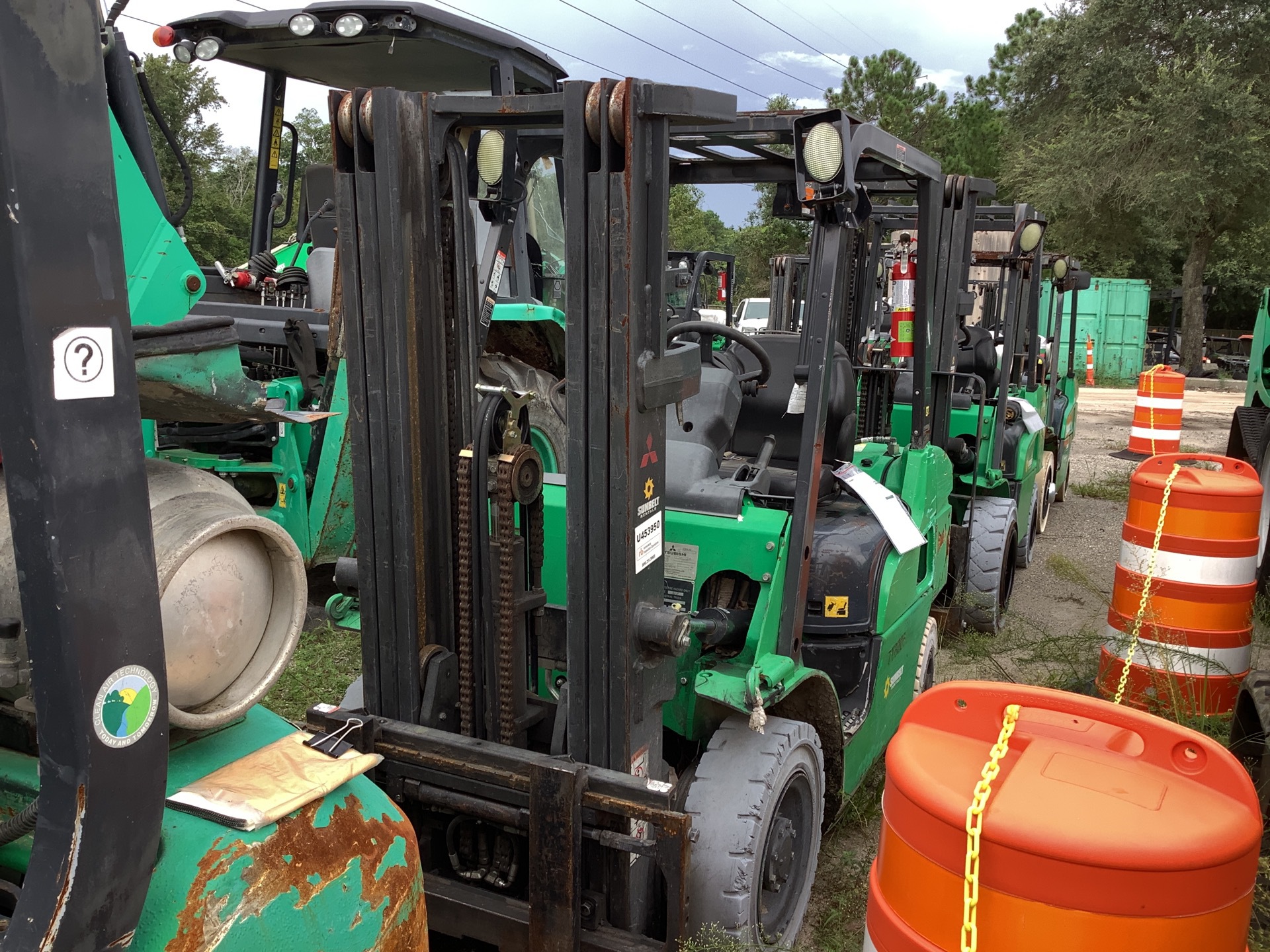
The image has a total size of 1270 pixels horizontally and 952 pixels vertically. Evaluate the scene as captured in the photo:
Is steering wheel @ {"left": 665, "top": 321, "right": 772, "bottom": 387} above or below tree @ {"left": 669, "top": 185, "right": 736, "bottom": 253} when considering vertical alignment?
below

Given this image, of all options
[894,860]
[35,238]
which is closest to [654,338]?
[894,860]

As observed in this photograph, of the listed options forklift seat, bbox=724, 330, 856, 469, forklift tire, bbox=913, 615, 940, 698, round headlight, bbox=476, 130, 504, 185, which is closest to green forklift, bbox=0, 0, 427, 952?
round headlight, bbox=476, 130, 504, 185

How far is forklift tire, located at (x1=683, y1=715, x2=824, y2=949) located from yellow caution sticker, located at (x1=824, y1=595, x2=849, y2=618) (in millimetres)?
525

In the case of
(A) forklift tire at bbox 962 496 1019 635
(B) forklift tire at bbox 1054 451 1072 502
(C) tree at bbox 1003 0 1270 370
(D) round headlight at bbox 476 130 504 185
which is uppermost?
(C) tree at bbox 1003 0 1270 370

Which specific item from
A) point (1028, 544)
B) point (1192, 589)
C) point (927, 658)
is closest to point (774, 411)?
point (927, 658)

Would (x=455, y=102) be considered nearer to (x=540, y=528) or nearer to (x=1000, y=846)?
(x=540, y=528)

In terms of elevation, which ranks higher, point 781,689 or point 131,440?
point 131,440

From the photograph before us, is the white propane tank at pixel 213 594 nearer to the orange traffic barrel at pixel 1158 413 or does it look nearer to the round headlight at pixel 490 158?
the round headlight at pixel 490 158

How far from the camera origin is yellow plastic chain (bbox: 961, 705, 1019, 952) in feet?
6.07

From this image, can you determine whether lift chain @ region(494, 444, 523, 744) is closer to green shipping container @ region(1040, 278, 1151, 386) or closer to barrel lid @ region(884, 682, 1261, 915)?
barrel lid @ region(884, 682, 1261, 915)

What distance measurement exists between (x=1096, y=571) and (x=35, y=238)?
8877 mm

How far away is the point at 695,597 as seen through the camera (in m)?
3.71

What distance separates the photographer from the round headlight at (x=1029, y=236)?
24.7 feet

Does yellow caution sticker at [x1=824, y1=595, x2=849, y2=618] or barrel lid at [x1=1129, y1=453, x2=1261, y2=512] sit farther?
barrel lid at [x1=1129, y1=453, x2=1261, y2=512]
